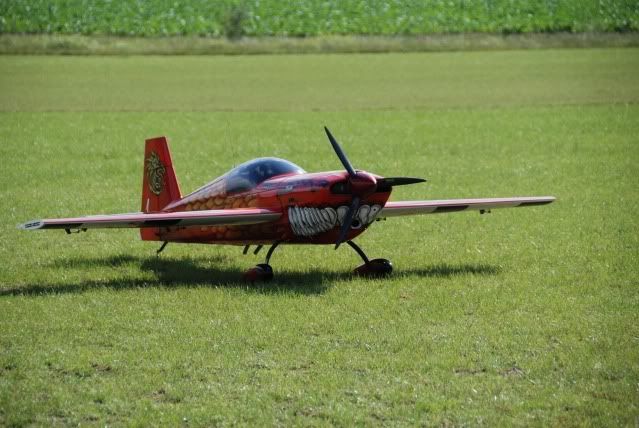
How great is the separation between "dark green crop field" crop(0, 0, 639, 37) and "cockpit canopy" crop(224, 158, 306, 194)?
49.7 metres

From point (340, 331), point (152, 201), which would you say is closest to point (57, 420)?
point (340, 331)

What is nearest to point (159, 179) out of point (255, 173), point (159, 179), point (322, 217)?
point (159, 179)

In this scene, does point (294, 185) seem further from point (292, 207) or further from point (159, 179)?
point (159, 179)

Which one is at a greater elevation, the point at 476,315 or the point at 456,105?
the point at 476,315

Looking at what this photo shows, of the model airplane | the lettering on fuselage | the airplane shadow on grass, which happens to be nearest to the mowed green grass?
the airplane shadow on grass

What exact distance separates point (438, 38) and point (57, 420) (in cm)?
5532

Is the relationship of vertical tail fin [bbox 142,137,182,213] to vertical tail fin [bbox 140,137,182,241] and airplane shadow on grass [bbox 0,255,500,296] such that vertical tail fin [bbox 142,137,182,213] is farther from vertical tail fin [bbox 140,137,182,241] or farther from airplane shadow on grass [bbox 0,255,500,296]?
airplane shadow on grass [bbox 0,255,500,296]

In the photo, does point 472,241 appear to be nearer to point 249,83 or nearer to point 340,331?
point 340,331

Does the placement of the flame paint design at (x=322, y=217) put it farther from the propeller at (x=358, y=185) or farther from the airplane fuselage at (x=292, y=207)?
the propeller at (x=358, y=185)

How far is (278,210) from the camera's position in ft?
48.1

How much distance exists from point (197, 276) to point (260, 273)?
129 cm

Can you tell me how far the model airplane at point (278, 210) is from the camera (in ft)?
46.2

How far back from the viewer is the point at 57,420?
958cm

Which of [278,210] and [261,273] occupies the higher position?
[278,210]
